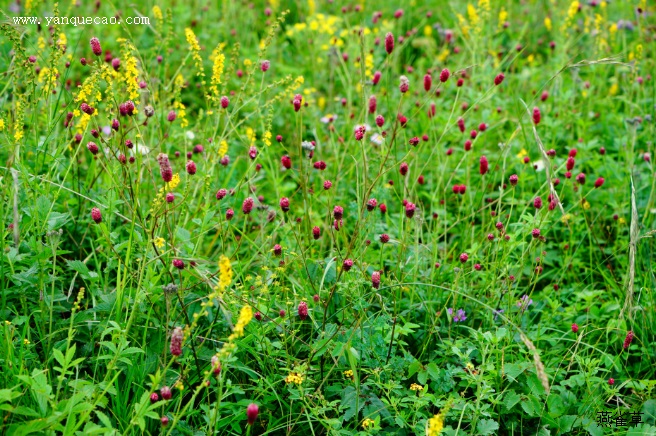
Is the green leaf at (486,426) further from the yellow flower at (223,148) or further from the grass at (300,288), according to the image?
the yellow flower at (223,148)

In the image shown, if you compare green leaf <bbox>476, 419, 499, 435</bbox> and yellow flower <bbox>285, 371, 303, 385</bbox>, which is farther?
green leaf <bbox>476, 419, 499, 435</bbox>

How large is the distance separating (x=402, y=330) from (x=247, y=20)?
3.23 meters

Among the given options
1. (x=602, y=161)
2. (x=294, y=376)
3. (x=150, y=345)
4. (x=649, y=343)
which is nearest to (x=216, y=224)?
(x=150, y=345)

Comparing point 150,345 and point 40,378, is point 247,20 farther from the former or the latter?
point 40,378

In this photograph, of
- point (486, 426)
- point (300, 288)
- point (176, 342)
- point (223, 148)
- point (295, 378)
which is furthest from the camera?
point (223, 148)

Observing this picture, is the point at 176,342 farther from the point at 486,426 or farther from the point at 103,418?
the point at 486,426

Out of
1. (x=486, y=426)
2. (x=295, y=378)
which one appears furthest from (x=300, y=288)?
(x=486, y=426)

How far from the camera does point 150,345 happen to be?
2.14 meters

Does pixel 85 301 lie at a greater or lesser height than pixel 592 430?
greater

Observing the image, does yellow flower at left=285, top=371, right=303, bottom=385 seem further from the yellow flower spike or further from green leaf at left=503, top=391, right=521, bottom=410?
green leaf at left=503, top=391, right=521, bottom=410

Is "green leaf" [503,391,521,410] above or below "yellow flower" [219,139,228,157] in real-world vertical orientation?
below

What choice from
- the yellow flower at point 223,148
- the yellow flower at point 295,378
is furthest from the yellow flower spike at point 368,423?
the yellow flower at point 223,148

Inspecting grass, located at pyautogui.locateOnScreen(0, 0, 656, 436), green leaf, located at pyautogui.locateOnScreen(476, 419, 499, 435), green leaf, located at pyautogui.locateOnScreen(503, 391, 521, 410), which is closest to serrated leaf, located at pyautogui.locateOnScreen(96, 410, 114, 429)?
grass, located at pyautogui.locateOnScreen(0, 0, 656, 436)

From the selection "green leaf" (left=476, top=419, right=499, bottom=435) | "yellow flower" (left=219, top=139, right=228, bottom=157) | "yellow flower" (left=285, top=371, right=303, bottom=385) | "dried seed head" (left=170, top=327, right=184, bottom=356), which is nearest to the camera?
"dried seed head" (left=170, top=327, right=184, bottom=356)
